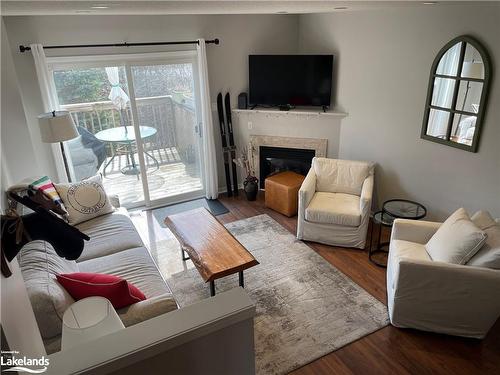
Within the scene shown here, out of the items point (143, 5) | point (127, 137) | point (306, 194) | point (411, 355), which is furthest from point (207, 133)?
point (411, 355)

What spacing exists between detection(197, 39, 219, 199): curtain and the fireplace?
28.2 inches

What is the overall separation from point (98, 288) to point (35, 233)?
111 centimetres

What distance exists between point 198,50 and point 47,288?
3410mm

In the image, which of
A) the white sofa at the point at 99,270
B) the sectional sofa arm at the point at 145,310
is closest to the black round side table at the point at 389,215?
the white sofa at the point at 99,270

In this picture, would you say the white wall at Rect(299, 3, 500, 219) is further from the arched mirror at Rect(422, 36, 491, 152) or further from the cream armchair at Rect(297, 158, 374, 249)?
the cream armchair at Rect(297, 158, 374, 249)

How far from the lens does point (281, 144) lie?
518 centimetres

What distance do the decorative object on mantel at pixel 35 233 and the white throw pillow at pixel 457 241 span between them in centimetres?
253

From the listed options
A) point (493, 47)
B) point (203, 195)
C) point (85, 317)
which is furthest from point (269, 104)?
point (85, 317)

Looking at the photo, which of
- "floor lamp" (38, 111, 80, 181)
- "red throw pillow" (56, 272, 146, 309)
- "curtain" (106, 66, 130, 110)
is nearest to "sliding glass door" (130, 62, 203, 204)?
"curtain" (106, 66, 130, 110)

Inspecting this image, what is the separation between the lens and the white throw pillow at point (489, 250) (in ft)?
8.29

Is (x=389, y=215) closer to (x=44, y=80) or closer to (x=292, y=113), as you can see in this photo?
(x=292, y=113)

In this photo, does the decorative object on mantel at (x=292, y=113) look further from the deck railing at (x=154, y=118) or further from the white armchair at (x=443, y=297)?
the white armchair at (x=443, y=297)

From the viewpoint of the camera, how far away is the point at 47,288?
82.3 inches

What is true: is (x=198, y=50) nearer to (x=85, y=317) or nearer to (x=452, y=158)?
(x=452, y=158)
